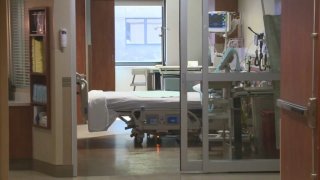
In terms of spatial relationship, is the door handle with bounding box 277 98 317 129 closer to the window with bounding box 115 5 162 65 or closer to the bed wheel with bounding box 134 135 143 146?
the bed wheel with bounding box 134 135 143 146

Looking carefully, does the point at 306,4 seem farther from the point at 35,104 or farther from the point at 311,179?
the point at 35,104

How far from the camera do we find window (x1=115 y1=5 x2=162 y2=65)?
12266 millimetres

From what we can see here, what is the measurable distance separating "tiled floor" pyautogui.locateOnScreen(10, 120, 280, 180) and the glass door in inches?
8.4

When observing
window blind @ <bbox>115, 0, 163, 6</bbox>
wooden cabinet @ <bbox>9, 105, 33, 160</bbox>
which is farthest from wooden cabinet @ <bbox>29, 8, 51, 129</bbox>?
window blind @ <bbox>115, 0, 163, 6</bbox>

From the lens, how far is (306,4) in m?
3.59

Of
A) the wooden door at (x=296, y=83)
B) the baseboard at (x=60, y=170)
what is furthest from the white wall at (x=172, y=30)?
the wooden door at (x=296, y=83)

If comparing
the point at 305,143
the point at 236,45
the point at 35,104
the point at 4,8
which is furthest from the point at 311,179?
the point at 35,104

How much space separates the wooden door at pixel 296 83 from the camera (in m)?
3.60

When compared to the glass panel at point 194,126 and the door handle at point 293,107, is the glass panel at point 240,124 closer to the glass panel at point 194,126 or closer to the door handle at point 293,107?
the glass panel at point 194,126

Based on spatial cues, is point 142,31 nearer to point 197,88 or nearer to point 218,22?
point 218,22

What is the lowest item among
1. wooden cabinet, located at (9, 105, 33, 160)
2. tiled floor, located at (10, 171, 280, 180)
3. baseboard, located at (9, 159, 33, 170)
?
tiled floor, located at (10, 171, 280, 180)

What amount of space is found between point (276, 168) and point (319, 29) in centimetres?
316

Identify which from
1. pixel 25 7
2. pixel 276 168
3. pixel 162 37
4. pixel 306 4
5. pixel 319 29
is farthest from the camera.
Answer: pixel 162 37

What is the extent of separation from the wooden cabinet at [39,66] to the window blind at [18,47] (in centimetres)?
58
